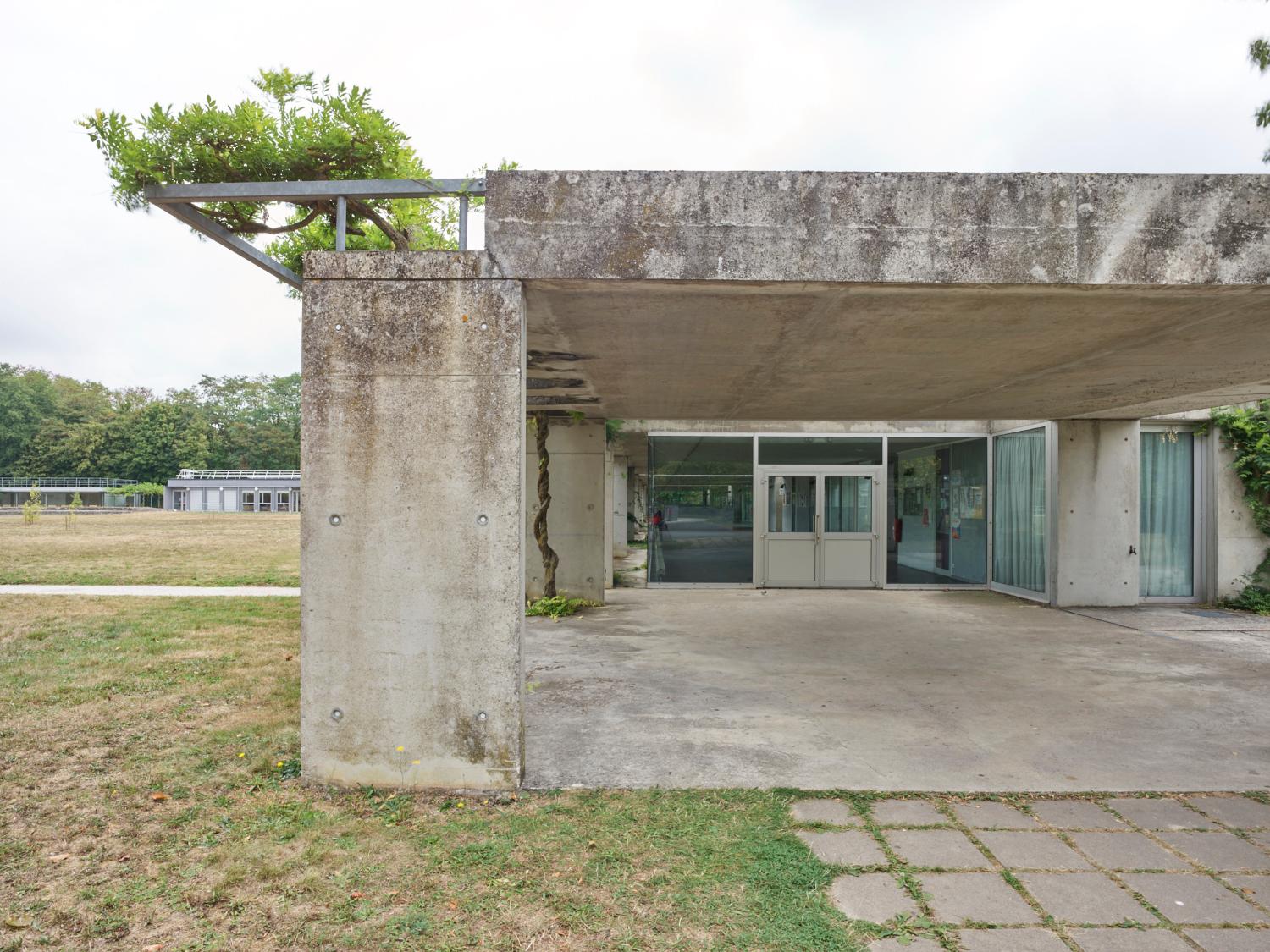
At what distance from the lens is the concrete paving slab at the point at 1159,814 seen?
11.3ft

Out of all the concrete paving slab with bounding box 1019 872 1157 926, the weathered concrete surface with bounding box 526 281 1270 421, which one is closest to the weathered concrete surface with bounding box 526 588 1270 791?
the concrete paving slab with bounding box 1019 872 1157 926

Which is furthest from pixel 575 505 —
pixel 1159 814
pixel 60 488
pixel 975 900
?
pixel 60 488

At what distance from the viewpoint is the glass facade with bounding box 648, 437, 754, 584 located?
483 inches

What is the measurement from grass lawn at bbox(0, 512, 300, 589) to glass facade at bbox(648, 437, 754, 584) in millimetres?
7017

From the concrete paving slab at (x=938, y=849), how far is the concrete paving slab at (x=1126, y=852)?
485mm

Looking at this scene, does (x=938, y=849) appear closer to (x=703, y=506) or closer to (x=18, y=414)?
(x=703, y=506)

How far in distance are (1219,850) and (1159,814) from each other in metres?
0.37

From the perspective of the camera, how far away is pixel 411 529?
3729 mm

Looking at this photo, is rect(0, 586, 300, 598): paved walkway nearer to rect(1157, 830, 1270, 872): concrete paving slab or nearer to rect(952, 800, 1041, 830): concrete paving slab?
rect(952, 800, 1041, 830): concrete paving slab

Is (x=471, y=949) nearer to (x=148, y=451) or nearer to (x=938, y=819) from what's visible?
(x=938, y=819)

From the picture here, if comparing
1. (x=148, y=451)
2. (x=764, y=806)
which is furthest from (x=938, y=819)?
(x=148, y=451)

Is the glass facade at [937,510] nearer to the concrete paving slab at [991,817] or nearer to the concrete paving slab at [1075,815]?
the concrete paving slab at [1075,815]

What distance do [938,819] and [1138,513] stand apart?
358 inches

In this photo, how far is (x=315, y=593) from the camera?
3729 mm
